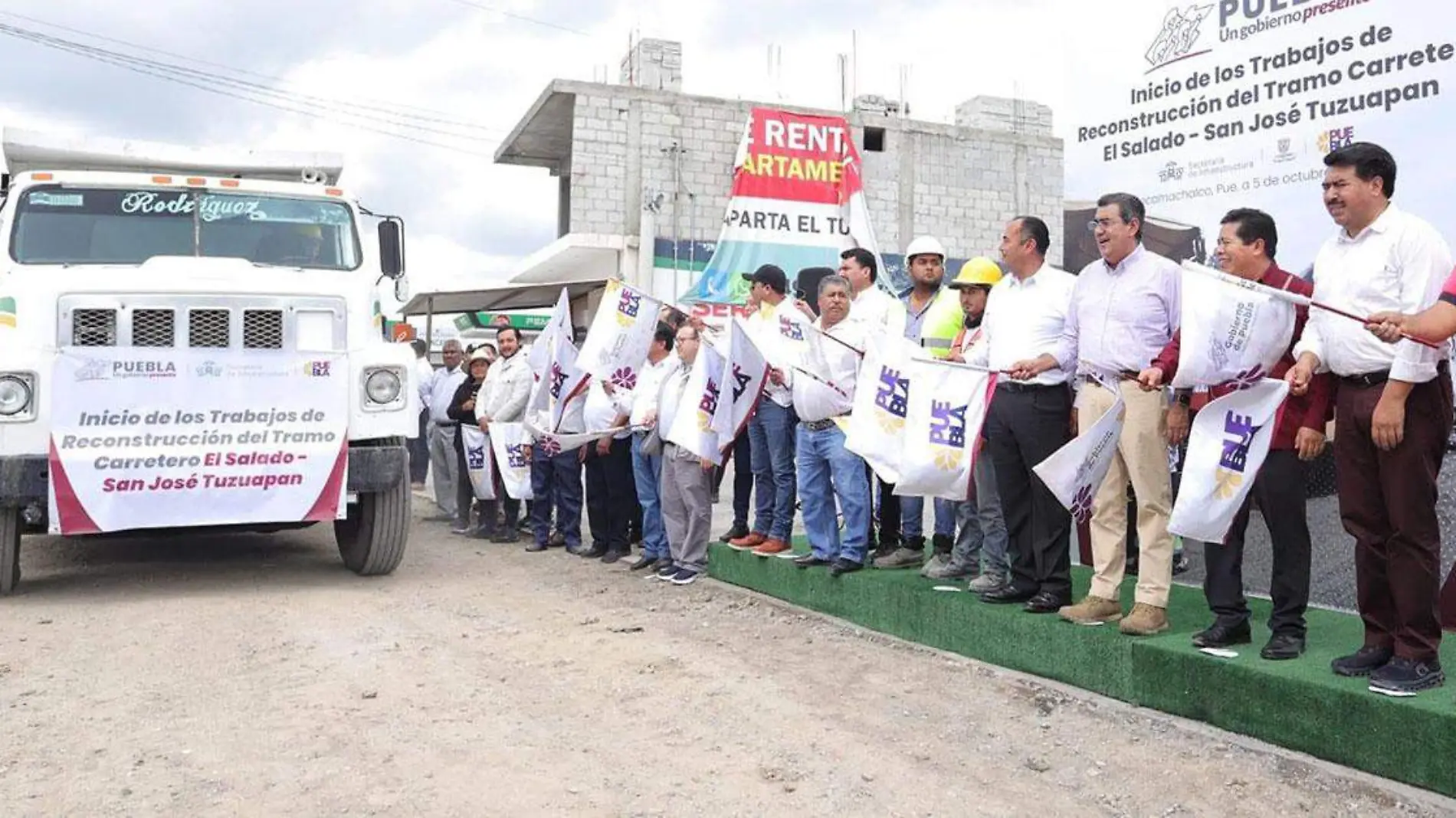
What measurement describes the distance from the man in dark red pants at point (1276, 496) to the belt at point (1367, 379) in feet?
0.64

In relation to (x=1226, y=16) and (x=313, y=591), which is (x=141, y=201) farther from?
(x=1226, y=16)

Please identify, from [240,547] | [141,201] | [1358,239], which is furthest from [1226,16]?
[240,547]

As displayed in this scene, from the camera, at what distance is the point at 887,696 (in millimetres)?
5176

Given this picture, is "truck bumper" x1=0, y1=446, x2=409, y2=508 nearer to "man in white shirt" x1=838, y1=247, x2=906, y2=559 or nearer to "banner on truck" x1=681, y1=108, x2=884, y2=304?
"man in white shirt" x1=838, y1=247, x2=906, y2=559

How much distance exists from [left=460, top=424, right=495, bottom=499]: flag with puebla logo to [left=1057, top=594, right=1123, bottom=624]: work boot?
265 inches

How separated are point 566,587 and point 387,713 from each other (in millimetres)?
3397

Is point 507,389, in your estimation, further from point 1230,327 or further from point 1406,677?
point 1406,677

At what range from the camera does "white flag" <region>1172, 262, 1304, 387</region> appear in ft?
14.9

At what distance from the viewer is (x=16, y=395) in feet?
23.7

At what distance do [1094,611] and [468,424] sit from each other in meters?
7.36

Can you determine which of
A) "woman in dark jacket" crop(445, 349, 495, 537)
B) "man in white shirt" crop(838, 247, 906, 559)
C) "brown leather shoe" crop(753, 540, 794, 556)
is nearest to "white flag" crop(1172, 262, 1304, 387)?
"man in white shirt" crop(838, 247, 906, 559)

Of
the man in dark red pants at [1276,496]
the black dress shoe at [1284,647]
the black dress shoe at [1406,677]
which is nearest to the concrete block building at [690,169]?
the man in dark red pants at [1276,496]

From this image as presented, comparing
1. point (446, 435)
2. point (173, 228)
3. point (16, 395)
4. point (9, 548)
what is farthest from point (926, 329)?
point (446, 435)

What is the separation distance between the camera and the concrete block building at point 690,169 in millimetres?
20625
